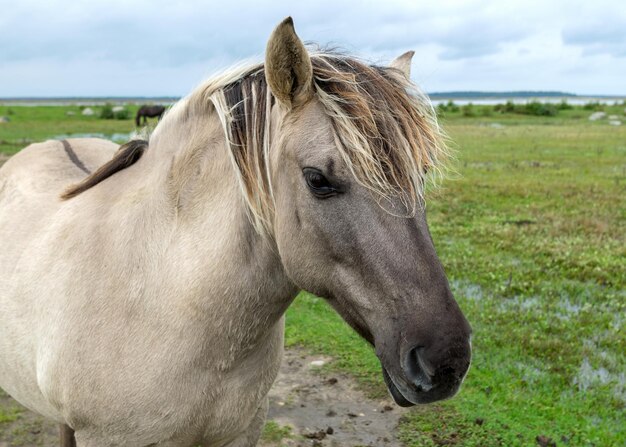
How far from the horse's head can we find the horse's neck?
18 centimetres

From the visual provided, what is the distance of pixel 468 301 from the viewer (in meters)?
6.64

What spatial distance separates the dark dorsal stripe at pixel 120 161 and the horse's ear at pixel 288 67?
967 millimetres

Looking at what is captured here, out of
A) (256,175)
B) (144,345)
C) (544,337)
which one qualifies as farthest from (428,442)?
(256,175)

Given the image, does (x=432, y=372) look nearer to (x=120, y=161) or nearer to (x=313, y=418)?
(x=120, y=161)

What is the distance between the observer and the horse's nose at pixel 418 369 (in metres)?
1.79

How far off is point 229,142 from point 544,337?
4.76 m

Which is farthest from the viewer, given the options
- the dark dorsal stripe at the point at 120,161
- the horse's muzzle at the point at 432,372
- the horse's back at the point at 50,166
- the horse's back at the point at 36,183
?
the horse's back at the point at 50,166

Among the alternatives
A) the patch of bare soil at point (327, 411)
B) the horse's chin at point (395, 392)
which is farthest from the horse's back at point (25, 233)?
the patch of bare soil at point (327, 411)

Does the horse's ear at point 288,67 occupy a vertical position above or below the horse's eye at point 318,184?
above

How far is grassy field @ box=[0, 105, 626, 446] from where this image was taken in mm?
4371

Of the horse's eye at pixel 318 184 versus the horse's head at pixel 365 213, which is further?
the horse's eye at pixel 318 184

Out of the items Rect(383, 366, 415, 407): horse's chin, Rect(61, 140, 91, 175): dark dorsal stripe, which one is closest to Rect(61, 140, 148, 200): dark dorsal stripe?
Rect(61, 140, 91, 175): dark dorsal stripe

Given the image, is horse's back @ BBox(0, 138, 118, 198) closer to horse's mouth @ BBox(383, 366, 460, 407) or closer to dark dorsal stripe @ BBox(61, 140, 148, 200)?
dark dorsal stripe @ BBox(61, 140, 148, 200)

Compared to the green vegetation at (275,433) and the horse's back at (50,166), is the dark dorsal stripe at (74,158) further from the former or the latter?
the green vegetation at (275,433)
